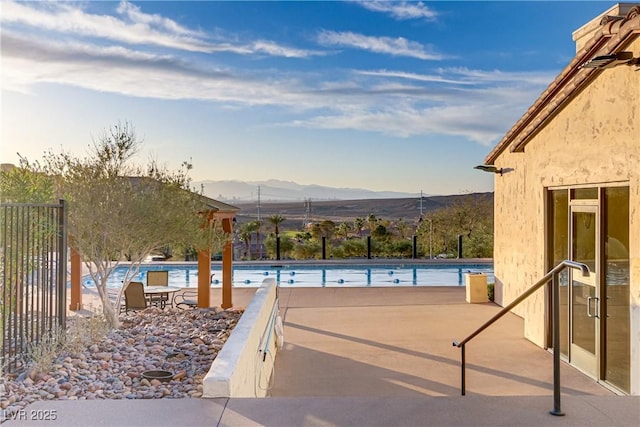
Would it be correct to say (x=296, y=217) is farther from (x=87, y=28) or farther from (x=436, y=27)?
(x=87, y=28)

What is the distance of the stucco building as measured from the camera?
6934mm

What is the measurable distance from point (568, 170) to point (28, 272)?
7881 millimetres

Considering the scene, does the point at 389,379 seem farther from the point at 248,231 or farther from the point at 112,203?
the point at 248,231

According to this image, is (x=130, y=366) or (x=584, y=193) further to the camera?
(x=584, y=193)

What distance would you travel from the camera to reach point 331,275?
917 inches

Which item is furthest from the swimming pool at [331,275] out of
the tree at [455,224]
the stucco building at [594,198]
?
the stucco building at [594,198]

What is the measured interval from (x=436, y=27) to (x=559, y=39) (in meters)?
4.15

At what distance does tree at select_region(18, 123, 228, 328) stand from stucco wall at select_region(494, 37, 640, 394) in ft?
20.9

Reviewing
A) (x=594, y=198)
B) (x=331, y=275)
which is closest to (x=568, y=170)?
(x=594, y=198)

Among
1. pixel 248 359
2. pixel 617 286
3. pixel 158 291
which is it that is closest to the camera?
pixel 248 359

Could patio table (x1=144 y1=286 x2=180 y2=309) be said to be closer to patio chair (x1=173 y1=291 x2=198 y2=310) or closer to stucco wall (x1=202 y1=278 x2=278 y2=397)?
patio chair (x1=173 y1=291 x2=198 y2=310)

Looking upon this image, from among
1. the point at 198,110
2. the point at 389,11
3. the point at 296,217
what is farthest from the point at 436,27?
the point at 296,217

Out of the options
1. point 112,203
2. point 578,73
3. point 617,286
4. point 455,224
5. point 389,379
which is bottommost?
point 389,379

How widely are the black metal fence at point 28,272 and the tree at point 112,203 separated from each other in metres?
1.05
